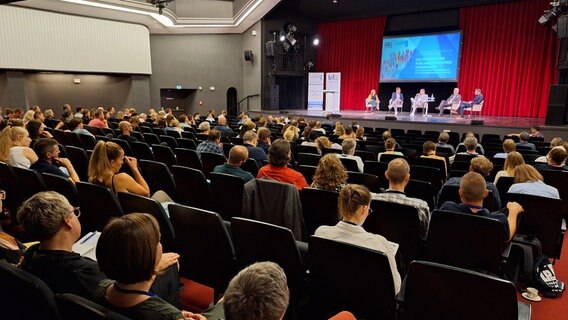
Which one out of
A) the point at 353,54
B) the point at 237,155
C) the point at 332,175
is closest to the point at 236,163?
the point at 237,155

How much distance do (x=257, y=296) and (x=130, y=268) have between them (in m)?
0.58

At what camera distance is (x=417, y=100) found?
15.1 meters

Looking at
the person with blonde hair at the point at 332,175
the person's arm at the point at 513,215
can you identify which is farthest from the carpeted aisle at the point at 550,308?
the person with blonde hair at the point at 332,175

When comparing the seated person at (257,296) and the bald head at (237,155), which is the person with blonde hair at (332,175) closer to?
the bald head at (237,155)

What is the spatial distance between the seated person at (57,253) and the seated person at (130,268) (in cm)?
28

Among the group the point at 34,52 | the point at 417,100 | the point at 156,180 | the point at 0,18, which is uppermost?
the point at 0,18

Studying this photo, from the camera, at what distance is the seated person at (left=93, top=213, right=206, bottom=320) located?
1.41 metres

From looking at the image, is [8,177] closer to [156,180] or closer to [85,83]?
[156,180]

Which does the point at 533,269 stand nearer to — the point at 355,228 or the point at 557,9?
the point at 355,228

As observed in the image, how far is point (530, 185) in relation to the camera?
141 inches

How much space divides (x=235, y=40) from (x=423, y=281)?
17.6 metres

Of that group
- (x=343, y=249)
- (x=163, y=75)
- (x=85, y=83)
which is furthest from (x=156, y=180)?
(x=163, y=75)

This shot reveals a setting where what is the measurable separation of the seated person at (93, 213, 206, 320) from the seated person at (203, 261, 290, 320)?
396mm

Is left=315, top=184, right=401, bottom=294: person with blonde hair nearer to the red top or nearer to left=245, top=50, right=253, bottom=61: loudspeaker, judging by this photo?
the red top
